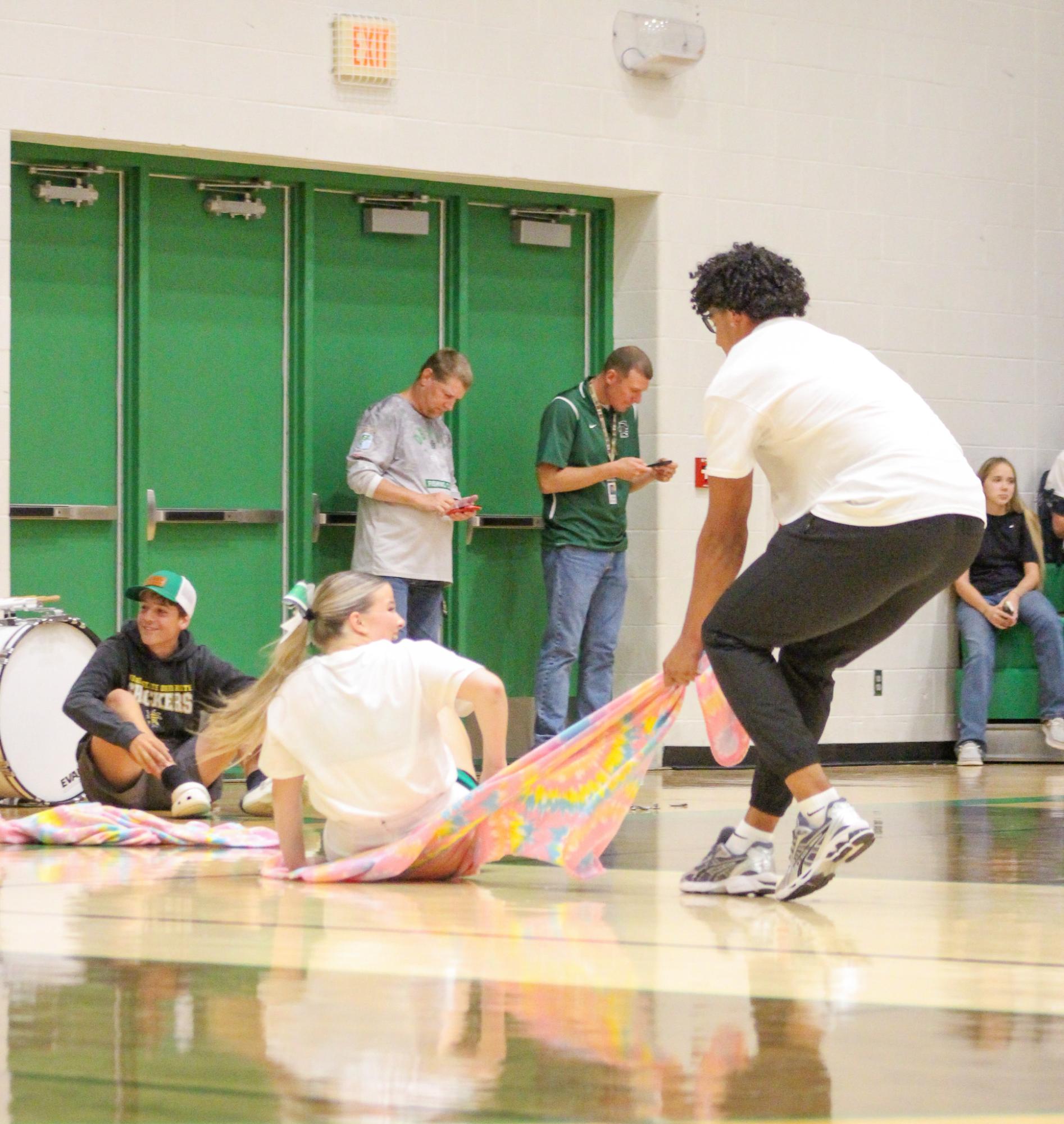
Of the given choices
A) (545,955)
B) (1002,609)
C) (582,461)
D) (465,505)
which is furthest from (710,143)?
(545,955)

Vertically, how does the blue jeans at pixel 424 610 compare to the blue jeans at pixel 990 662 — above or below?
above

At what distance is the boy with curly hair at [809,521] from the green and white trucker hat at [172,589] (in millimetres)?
2439

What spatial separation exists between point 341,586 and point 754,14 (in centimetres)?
515

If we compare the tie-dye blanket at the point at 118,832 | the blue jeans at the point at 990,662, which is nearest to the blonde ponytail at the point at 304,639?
the tie-dye blanket at the point at 118,832

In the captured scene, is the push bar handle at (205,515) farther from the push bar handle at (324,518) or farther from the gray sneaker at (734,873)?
the gray sneaker at (734,873)

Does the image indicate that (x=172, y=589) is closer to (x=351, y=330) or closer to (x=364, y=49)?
(x=351, y=330)

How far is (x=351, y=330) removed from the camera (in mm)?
7879

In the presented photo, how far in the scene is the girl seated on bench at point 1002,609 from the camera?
8.88 meters

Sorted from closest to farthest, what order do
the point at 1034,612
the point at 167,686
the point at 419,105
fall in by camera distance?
the point at 167,686
the point at 419,105
the point at 1034,612

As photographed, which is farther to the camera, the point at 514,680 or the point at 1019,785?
the point at 514,680

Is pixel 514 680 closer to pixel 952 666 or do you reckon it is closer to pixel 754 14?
pixel 952 666

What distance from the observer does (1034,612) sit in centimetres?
891

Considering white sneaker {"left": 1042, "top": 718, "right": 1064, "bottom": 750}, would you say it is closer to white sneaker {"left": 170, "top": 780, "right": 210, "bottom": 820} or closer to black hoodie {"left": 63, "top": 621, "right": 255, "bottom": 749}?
black hoodie {"left": 63, "top": 621, "right": 255, "bottom": 749}

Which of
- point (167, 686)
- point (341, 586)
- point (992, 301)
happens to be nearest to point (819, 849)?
point (341, 586)
